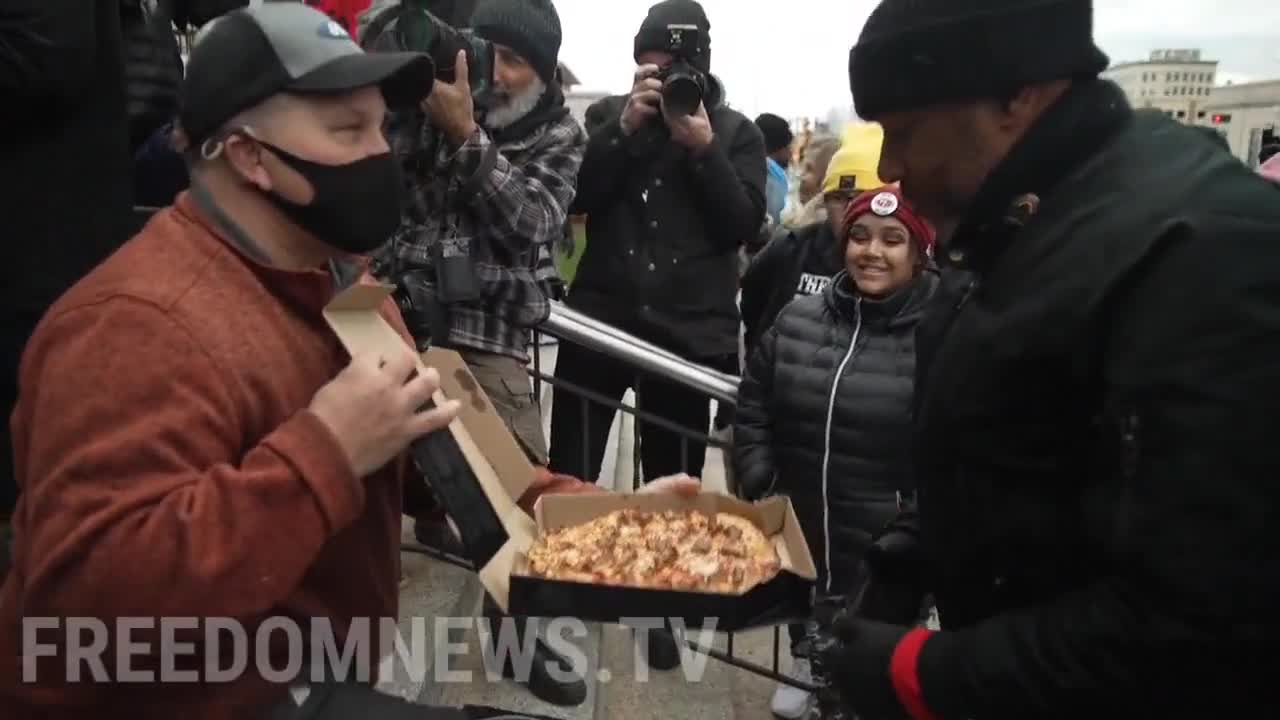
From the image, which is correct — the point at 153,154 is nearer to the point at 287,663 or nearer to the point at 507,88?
the point at 507,88

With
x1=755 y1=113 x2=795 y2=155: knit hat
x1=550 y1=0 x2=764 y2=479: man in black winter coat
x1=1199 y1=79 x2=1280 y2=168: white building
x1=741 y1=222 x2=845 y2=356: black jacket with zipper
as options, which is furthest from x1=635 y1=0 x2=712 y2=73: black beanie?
x1=1199 y1=79 x2=1280 y2=168: white building

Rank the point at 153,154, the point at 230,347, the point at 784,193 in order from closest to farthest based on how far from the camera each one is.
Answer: the point at 230,347
the point at 153,154
the point at 784,193

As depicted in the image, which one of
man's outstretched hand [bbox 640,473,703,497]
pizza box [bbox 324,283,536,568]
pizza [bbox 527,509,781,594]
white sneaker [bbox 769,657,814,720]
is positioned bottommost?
white sneaker [bbox 769,657,814,720]

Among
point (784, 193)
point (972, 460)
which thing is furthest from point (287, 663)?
point (784, 193)

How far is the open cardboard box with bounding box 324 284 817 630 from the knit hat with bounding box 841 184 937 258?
1.47 meters

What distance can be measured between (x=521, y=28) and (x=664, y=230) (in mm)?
904

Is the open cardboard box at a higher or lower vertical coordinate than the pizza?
higher

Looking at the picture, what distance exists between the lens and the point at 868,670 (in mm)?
1392

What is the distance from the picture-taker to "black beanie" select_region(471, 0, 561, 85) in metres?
3.04

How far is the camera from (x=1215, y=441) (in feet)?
3.39

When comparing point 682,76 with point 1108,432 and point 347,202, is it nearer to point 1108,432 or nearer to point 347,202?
Answer: point 347,202

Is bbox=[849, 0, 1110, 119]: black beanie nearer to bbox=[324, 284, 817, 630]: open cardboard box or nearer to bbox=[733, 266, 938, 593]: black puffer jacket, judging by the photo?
bbox=[324, 284, 817, 630]: open cardboard box

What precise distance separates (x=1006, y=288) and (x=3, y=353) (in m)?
2.30

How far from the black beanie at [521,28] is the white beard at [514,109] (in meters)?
0.06
